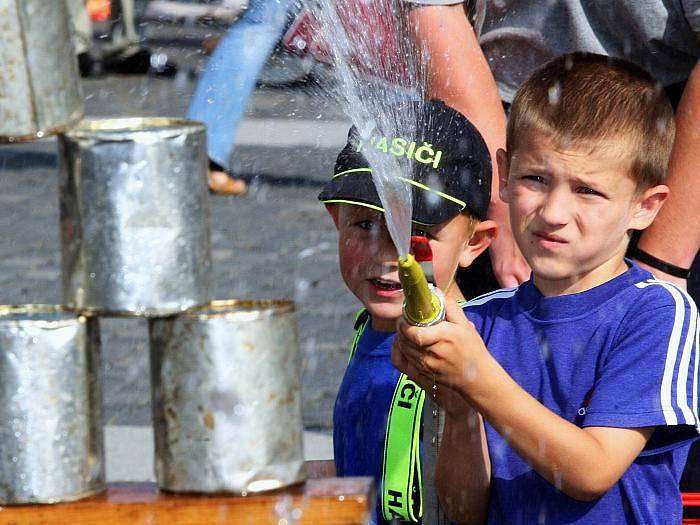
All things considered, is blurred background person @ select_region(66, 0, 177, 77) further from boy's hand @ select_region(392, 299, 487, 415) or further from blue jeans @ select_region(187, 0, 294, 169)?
boy's hand @ select_region(392, 299, 487, 415)

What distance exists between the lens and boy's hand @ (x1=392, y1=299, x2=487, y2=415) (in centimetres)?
200

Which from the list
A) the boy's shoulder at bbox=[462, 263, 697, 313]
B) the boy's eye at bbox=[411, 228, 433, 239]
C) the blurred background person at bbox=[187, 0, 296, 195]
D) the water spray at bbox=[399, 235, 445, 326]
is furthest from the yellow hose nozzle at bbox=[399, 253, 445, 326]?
the blurred background person at bbox=[187, 0, 296, 195]

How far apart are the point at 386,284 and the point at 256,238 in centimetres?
444

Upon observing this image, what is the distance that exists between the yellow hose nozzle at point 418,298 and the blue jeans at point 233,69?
2.50m

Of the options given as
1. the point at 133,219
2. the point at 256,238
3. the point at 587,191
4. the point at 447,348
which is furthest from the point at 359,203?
the point at 256,238

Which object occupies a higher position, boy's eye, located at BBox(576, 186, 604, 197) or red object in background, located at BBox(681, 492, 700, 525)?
boy's eye, located at BBox(576, 186, 604, 197)

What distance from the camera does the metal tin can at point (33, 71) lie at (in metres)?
1.63

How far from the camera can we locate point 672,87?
2980 millimetres

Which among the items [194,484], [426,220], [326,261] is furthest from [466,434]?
[326,261]

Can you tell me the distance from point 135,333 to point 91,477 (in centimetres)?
374

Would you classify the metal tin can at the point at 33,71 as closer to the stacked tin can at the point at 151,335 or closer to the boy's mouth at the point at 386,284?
the stacked tin can at the point at 151,335

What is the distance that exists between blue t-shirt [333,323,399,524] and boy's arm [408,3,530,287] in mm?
404

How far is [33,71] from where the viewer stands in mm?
1651

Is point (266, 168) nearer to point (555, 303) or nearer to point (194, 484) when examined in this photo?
point (555, 303)
